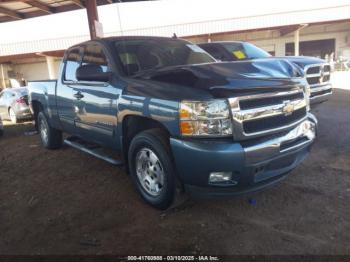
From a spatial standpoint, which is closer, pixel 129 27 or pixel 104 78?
pixel 104 78

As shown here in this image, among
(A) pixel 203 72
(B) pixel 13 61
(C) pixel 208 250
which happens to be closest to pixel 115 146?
(A) pixel 203 72

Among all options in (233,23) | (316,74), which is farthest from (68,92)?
(233,23)

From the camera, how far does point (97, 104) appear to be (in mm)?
4281

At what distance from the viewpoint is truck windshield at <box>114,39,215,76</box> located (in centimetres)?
413

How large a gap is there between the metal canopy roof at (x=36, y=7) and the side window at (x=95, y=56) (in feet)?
21.4

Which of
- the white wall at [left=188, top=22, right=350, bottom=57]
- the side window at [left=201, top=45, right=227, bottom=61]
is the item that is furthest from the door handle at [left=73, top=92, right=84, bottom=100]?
the white wall at [left=188, top=22, right=350, bottom=57]

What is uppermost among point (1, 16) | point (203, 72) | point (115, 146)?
point (1, 16)

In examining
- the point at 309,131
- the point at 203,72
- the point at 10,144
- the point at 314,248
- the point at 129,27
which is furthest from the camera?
the point at 129,27

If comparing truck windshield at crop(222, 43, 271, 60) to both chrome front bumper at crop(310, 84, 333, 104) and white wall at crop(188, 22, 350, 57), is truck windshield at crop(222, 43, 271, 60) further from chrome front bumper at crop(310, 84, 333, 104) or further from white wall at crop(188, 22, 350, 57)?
white wall at crop(188, 22, 350, 57)

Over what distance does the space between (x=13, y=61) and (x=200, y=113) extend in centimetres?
3356

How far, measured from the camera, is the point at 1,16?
39.7 ft

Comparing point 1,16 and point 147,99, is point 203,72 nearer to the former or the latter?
point 147,99

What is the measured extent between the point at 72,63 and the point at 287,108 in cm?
343

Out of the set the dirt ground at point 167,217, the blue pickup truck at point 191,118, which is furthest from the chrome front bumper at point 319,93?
the blue pickup truck at point 191,118
